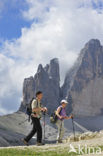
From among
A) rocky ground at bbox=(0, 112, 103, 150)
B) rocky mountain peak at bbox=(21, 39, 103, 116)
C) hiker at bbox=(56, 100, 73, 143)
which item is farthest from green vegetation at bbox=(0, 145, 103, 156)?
rocky mountain peak at bbox=(21, 39, 103, 116)

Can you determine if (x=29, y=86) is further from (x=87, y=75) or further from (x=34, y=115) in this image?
(x=34, y=115)

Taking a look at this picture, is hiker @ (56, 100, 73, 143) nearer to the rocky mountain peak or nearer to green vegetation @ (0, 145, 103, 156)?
green vegetation @ (0, 145, 103, 156)

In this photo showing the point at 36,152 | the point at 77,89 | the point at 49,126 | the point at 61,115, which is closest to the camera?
the point at 36,152

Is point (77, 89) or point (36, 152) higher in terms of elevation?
point (77, 89)

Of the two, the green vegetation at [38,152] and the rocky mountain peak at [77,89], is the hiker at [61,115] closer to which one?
the green vegetation at [38,152]

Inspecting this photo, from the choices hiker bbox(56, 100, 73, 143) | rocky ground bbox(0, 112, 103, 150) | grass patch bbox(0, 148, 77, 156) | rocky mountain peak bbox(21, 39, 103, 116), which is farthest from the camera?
rocky mountain peak bbox(21, 39, 103, 116)

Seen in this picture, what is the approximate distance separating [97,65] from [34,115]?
187157 mm

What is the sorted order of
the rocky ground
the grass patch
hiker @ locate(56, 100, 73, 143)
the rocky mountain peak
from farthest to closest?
the rocky mountain peak, the rocky ground, hiker @ locate(56, 100, 73, 143), the grass patch

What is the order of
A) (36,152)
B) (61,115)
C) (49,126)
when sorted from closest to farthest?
(36,152), (61,115), (49,126)

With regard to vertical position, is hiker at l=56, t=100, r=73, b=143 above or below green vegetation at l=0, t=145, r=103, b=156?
above

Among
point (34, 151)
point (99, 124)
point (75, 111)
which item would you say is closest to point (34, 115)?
point (34, 151)

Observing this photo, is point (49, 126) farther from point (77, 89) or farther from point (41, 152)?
point (41, 152)

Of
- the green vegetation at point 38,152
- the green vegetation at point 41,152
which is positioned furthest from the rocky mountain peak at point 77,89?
the green vegetation at point 38,152

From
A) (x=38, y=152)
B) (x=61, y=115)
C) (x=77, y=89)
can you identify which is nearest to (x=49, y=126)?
(x=77, y=89)
